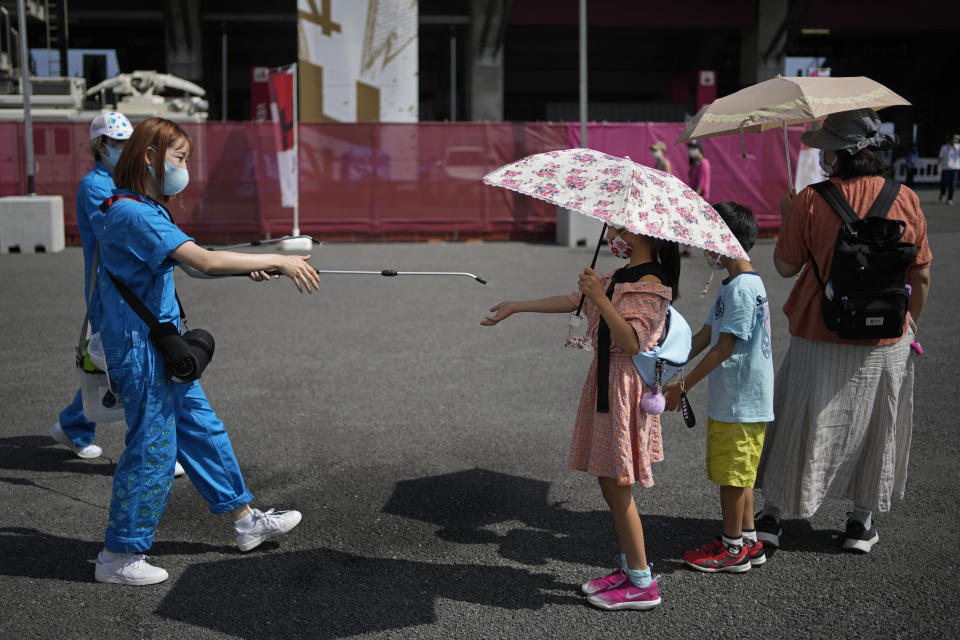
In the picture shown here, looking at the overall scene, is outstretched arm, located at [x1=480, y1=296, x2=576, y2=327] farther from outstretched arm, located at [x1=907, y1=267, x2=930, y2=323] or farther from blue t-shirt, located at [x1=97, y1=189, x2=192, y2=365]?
outstretched arm, located at [x1=907, y1=267, x2=930, y2=323]

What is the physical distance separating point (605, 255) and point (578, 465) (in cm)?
1102

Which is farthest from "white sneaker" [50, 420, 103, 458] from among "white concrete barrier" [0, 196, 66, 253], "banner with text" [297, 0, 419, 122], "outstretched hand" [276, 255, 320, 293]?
"banner with text" [297, 0, 419, 122]

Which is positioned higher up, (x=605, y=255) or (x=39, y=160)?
(x=39, y=160)

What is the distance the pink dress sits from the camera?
3256 millimetres

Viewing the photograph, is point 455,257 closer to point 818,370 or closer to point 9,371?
point 9,371

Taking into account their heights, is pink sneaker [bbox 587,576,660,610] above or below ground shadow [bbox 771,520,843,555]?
above

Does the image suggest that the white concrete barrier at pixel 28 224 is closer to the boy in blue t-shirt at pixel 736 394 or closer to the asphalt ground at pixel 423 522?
the asphalt ground at pixel 423 522

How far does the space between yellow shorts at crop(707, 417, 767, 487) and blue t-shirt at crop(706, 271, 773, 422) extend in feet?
0.15

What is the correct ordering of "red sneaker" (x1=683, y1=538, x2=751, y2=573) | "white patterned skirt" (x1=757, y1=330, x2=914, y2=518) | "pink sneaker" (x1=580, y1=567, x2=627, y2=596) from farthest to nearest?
1. "white patterned skirt" (x1=757, y1=330, x2=914, y2=518)
2. "red sneaker" (x1=683, y1=538, x2=751, y2=573)
3. "pink sneaker" (x1=580, y1=567, x2=627, y2=596)

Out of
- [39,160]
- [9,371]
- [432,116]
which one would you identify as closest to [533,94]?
[432,116]

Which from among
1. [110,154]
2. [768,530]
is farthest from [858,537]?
[110,154]

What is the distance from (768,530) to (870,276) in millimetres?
1231

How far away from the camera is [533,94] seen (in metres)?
39.7

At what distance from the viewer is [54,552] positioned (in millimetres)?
3918
